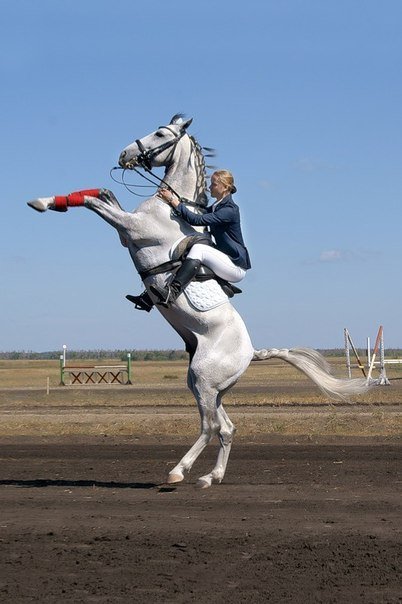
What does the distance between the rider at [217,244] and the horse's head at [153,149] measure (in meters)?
0.33

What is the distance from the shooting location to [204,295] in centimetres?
961

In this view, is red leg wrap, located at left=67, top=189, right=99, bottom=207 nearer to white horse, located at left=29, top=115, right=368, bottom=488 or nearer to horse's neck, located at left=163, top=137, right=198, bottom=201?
white horse, located at left=29, top=115, right=368, bottom=488

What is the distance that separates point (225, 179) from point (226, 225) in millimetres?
450

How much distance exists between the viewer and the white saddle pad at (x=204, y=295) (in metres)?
9.56

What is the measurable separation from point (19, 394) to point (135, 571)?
3467 cm

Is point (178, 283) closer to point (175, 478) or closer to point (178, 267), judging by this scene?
point (178, 267)

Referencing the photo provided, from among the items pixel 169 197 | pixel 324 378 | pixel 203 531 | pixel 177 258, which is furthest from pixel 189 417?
pixel 203 531

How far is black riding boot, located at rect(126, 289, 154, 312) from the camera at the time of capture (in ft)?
32.2

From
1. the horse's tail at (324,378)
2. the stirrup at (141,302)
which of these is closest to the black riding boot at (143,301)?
the stirrup at (141,302)

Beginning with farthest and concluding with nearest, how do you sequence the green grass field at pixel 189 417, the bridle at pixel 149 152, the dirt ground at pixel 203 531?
1. the green grass field at pixel 189 417
2. the bridle at pixel 149 152
3. the dirt ground at pixel 203 531

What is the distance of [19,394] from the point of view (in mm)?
40156

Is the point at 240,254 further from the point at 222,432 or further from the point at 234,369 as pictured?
the point at 222,432

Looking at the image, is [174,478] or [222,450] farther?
[222,450]

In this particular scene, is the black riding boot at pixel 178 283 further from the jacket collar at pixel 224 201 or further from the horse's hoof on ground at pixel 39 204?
the horse's hoof on ground at pixel 39 204
